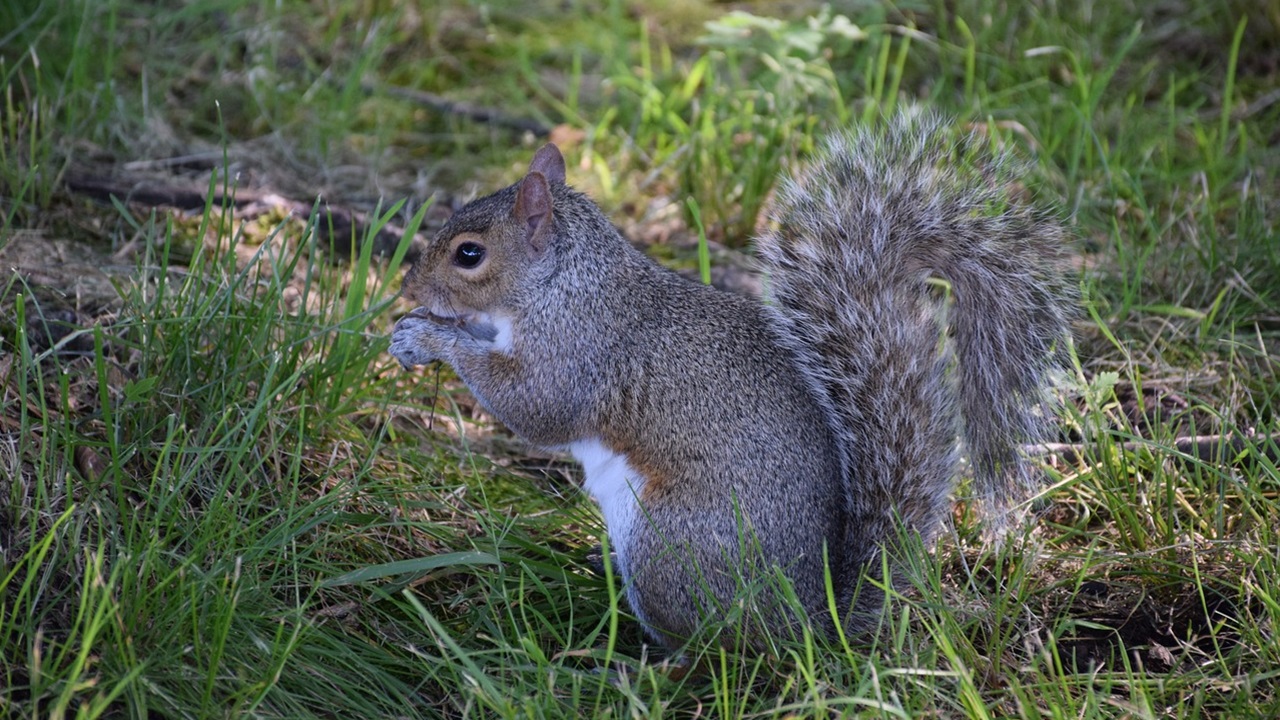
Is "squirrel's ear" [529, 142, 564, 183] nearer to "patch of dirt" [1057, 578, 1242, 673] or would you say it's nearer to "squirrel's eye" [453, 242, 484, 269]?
"squirrel's eye" [453, 242, 484, 269]

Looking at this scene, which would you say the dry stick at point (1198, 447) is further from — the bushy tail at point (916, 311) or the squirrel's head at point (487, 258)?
the squirrel's head at point (487, 258)

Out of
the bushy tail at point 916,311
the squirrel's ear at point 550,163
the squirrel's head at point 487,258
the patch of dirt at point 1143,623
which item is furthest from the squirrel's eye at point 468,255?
→ the patch of dirt at point 1143,623

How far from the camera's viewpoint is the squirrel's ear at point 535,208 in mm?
2484

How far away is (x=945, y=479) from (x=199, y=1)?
113 inches

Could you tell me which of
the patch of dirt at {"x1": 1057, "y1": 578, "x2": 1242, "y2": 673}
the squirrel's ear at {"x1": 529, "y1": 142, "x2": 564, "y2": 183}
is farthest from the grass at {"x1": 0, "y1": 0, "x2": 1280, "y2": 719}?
the squirrel's ear at {"x1": 529, "y1": 142, "x2": 564, "y2": 183}

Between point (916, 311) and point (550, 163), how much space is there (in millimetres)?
893

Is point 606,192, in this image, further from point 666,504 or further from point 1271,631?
point 1271,631

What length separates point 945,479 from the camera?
2252 mm

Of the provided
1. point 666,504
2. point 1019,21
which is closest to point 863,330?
point 666,504

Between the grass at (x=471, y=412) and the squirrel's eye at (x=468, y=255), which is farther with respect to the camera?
the squirrel's eye at (x=468, y=255)

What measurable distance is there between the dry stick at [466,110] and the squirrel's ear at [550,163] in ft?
4.56

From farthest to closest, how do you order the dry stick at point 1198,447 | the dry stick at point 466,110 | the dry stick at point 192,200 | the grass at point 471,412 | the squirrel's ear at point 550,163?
1. the dry stick at point 466,110
2. the dry stick at point 192,200
3. the squirrel's ear at point 550,163
4. the dry stick at point 1198,447
5. the grass at point 471,412

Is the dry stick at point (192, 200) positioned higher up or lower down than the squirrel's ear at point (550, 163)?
lower down

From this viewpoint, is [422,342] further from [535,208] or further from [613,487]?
[613,487]
